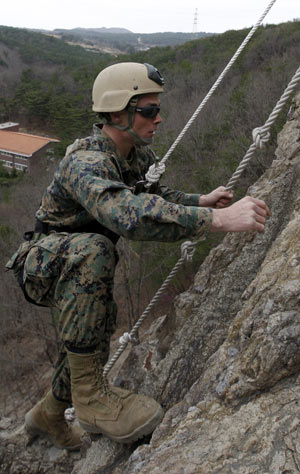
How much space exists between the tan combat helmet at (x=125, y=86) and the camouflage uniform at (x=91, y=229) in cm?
19

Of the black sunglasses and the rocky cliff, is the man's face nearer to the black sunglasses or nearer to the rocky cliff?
the black sunglasses

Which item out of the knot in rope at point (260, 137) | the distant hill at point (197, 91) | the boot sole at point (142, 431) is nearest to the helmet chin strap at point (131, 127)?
the knot in rope at point (260, 137)

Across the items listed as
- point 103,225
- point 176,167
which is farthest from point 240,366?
point 176,167

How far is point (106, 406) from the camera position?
2.63 m

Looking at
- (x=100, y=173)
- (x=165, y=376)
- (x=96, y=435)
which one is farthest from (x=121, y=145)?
(x=96, y=435)

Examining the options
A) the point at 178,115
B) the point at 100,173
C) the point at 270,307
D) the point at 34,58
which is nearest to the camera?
the point at 270,307

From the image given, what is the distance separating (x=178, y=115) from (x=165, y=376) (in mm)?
17929

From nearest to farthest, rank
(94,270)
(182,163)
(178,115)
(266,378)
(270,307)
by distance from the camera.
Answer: (266,378), (270,307), (94,270), (182,163), (178,115)

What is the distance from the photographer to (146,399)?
263 centimetres

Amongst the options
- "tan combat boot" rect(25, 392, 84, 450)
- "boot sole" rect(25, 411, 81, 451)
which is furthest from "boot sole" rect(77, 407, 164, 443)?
"boot sole" rect(25, 411, 81, 451)

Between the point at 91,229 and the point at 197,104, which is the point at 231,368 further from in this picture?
the point at 197,104

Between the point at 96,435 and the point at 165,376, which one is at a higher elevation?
the point at 165,376

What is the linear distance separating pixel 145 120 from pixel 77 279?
0.97m

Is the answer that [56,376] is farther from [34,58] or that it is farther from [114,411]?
[34,58]
